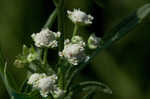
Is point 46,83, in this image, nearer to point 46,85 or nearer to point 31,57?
point 46,85

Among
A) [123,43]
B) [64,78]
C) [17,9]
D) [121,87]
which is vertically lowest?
[121,87]

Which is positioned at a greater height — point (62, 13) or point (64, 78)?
point (62, 13)

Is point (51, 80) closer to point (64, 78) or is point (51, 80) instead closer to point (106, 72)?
point (64, 78)

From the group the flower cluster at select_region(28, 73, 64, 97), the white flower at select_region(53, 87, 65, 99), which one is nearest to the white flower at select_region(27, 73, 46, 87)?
the flower cluster at select_region(28, 73, 64, 97)

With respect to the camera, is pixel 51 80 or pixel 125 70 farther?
pixel 125 70

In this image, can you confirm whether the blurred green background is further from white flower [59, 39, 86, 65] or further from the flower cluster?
the flower cluster

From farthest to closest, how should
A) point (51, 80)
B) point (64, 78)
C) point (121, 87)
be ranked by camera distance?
point (121, 87)
point (64, 78)
point (51, 80)

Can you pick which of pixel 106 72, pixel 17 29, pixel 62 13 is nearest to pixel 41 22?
pixel 17 29
